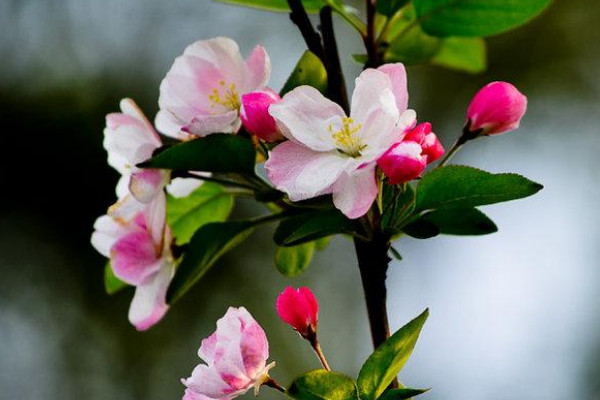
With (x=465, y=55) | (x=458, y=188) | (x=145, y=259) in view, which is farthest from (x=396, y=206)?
(x=465, y=55)

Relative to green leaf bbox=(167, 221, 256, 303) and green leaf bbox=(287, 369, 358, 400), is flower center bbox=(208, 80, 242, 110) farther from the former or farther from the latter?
green leaf bbox=(287, 369, 358, 400)

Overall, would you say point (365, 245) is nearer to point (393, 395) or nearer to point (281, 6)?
point (393, 395)

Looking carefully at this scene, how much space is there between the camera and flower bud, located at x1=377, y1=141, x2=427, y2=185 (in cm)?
75

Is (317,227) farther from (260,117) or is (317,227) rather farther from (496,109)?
(496,109)

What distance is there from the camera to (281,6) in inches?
47.6

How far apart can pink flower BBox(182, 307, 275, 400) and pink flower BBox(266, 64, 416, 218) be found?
13 cm

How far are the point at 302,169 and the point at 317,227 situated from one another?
0.06 metres

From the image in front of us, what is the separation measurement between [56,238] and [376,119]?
190 inches

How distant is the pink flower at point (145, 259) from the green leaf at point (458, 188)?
0.87ft

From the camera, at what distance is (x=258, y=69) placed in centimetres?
94

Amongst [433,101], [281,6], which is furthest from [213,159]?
[433,101]

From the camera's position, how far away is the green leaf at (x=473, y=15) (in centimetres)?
108

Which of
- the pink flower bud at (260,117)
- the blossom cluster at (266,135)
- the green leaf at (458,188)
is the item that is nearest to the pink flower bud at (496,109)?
the blossom cluster at (266,135)

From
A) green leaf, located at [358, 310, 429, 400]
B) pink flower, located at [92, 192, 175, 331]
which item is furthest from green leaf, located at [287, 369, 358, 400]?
pink flower, located at [92, 192, 175, 331]
